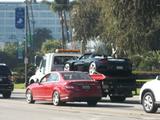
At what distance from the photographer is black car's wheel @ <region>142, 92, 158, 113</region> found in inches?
813

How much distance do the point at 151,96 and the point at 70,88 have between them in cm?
480

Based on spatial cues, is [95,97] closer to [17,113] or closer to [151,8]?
[17,113]

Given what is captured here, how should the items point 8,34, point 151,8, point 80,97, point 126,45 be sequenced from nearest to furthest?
1. point 80,97
2. point 151,8
3. point 126,45
4. point 8,34

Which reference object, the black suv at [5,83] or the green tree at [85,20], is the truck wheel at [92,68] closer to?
the black suv at [5,83]

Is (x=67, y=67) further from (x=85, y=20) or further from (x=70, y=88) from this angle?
(x=85, y=20)

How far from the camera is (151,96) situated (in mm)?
20734

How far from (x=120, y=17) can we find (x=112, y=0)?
1.25 meters

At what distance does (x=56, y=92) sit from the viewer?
25.0 meters

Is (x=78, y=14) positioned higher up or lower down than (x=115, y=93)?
higher up

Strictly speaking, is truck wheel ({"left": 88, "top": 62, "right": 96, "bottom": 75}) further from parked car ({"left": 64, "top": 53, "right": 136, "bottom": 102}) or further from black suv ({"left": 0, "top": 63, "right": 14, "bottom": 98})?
black suv ({"left": 0, "top": 63, "right": 14, "bottom": 98})

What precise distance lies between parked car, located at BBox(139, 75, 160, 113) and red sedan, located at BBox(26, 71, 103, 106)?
13.1 ft

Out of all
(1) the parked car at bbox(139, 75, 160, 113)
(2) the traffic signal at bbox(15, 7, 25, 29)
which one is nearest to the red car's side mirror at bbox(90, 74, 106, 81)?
(1) the parked car at bbox(139, 75, 160, 113)

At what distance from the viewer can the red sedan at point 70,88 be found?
24.6m

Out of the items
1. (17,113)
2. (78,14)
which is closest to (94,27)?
(78,14)
